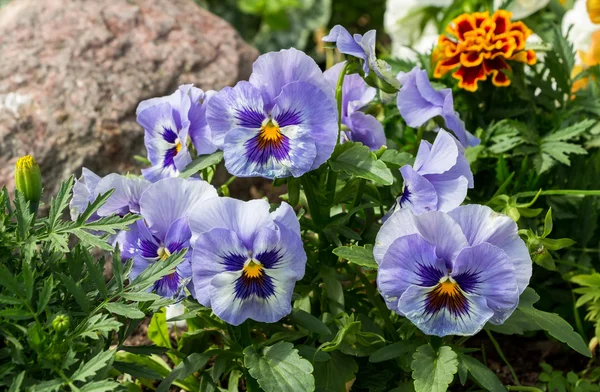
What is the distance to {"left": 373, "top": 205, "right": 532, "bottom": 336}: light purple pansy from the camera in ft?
4.23

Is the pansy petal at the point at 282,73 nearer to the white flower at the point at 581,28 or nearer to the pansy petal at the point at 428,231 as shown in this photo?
the pansy petal at the point at 428,231

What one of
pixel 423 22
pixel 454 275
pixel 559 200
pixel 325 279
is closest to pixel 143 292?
pixel 325 279

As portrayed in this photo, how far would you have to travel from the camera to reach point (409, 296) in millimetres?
1310

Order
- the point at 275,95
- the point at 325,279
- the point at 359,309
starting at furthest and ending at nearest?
1. the point at 359,309
2. the point at 325,279
3. the point at 275,95

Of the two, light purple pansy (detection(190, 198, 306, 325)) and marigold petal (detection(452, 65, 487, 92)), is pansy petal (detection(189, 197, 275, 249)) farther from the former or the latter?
marigold petal (detection(452, 65, 487, 92))

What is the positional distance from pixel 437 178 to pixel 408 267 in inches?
8.3

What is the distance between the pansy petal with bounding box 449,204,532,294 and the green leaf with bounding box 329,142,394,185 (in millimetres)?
143

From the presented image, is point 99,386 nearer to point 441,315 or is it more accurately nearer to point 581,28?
point 441,315

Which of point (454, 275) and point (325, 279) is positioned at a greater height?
point (454, 275)

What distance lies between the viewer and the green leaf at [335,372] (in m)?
1.46

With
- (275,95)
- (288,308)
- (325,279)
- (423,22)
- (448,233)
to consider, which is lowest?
(423,22)

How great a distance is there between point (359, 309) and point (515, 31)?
2.91 ft

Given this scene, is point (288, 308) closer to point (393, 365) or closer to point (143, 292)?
point (143, 292)

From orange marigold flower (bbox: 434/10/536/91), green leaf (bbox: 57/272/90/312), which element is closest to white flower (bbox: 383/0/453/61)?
orange marigold flower (bbox: 434/10/536/91)
